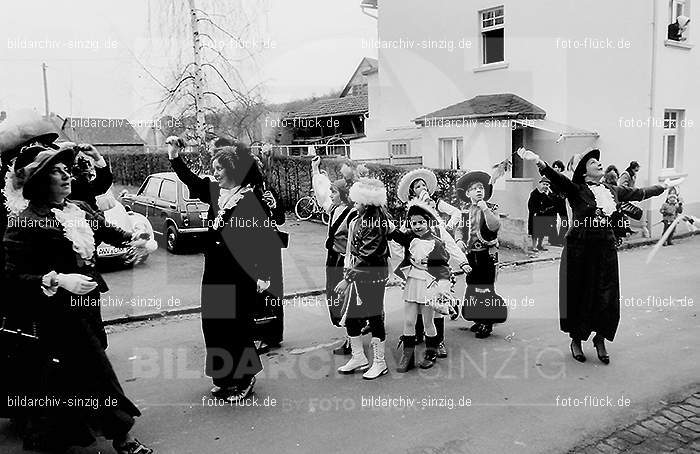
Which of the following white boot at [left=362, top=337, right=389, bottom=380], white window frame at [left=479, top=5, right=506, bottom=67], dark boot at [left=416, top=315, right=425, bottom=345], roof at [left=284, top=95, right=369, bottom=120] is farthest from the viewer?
roof at [left=284, top=95, right=369, bottom=120]

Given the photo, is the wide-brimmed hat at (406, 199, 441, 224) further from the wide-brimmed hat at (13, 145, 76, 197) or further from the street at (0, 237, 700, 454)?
the wide-brimmed hat at (13, 145, 76, 197)

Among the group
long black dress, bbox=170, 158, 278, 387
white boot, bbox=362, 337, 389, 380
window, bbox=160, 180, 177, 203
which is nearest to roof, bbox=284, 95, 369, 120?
window, bbox=160, 180, 177, 203

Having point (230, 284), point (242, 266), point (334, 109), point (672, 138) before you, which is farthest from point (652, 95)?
point (334, 109)

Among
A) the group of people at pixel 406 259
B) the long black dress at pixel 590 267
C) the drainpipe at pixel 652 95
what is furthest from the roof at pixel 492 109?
the long black dress at pixel 590 267

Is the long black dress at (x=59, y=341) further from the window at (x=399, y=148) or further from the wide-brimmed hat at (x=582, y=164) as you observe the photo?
the window at (x=399, y=148)

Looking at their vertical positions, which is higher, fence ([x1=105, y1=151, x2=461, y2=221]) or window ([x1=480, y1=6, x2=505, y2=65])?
window ([x1=480, y1=6, x2=505, y2=65])

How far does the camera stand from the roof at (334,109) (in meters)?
28.9

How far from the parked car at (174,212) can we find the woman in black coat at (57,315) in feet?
25.8

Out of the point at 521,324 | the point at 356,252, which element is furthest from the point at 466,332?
the point at 356,252

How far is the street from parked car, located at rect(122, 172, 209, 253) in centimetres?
453

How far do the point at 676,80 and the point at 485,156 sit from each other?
5.13 meters

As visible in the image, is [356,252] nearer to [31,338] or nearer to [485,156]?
[31,338]

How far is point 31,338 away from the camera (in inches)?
173

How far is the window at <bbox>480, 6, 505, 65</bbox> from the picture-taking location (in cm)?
1805
